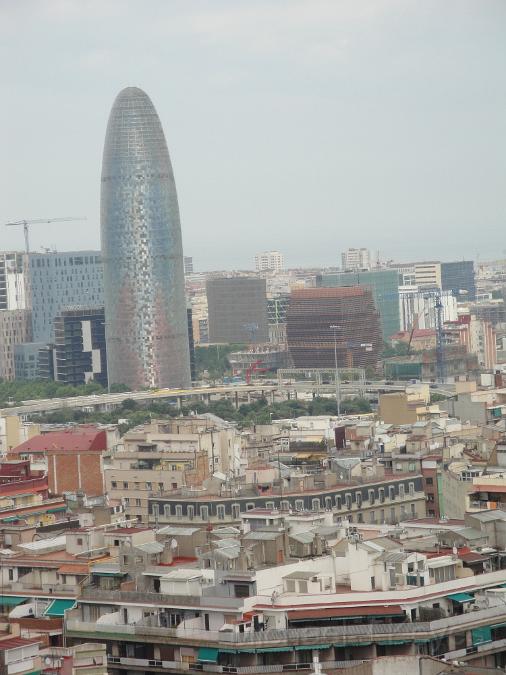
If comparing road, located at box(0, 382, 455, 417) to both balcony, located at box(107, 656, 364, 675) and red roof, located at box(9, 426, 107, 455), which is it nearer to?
red roof, located at box(9, 426, 107, 455)

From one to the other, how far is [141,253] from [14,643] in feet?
A: 384

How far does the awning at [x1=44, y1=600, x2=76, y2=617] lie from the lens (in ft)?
123

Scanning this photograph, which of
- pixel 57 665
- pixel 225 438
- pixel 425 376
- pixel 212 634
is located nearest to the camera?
pixel 57 665

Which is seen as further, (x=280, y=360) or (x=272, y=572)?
(x=280, y=360)

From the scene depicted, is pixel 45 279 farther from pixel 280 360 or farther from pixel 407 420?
pixel 407 420

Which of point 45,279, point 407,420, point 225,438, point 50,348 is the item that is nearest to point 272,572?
point 225,438

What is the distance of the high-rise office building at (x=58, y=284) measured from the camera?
189500mm

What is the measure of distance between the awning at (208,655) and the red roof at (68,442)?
3068 centimetres

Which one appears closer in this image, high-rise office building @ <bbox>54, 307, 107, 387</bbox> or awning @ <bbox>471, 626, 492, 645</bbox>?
awning @ <bbox>471, 626, 492, 645</bbox>

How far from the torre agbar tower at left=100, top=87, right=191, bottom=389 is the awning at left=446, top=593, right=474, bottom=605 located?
110795 millimetres

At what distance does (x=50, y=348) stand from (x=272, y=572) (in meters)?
125

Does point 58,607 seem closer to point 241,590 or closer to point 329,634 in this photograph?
point 241,590

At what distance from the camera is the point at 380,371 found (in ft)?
504

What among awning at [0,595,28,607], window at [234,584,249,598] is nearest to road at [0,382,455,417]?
awning at [0,595,28,607]
